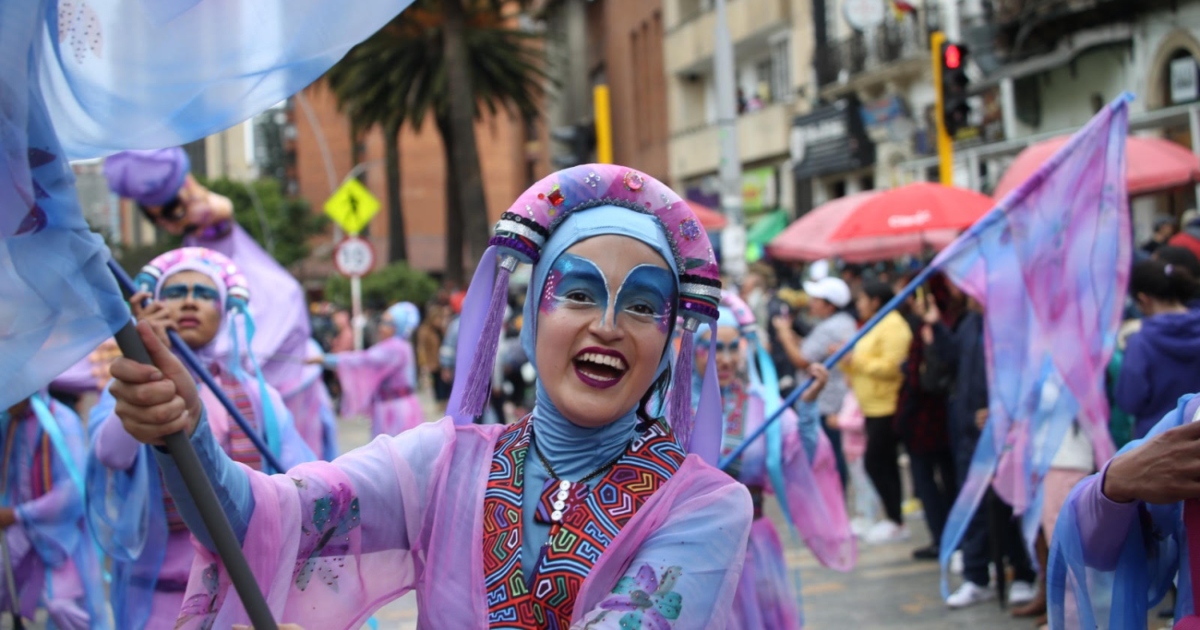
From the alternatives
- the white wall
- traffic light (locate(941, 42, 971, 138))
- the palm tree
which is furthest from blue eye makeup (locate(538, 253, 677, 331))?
the palm tree

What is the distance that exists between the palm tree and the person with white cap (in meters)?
15.0

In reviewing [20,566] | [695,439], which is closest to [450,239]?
[20,566]

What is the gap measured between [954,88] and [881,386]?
12.4 feet

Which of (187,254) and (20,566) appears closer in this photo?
(187,254)

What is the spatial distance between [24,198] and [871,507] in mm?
8944

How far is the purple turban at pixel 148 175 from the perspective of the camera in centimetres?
616

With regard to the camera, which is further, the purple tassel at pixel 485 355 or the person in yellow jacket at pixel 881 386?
the person in yellow jacket at pixel 881 386

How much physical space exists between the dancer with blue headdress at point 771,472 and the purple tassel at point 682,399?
2518 millimetres

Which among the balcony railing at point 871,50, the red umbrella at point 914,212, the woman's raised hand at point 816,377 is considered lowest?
the woman's raised hand at point 816,377

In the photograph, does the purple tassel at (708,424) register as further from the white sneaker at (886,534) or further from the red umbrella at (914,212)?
the red umbrella at (914,212)

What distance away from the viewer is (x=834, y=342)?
9297 mm

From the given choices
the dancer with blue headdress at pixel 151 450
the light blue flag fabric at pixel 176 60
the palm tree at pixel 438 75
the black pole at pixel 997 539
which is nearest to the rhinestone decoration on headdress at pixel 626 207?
the light blue flag fabric at pixel 176 60

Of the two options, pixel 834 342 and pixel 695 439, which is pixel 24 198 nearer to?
pixel 695 439

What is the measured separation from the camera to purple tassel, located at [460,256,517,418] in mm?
2770
